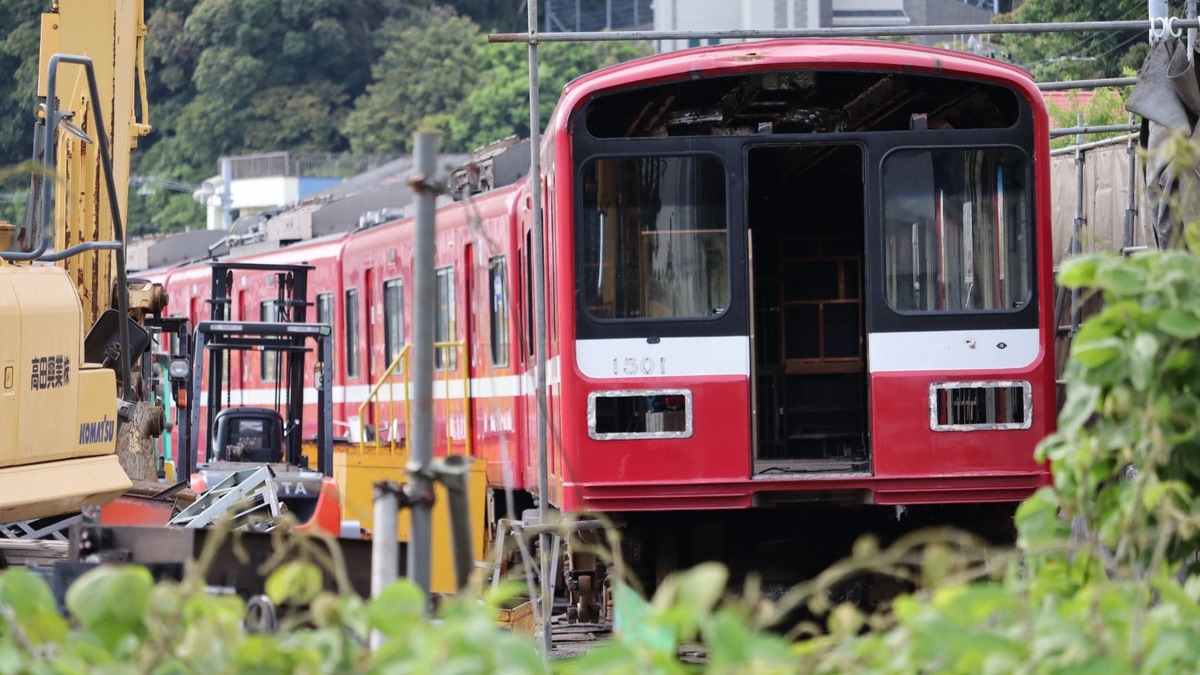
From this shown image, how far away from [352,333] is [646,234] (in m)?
9.72

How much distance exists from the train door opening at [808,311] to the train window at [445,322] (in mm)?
4077

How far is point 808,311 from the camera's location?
10.6m

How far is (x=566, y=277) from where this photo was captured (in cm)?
852

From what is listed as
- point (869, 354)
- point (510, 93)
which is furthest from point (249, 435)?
point (510, 93)

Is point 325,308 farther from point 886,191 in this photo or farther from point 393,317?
point 886,191

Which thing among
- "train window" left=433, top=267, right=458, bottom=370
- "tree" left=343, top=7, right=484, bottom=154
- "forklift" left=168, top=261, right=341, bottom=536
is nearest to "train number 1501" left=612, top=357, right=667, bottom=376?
"forklift" left=168, top=261, right=341, bottom=536

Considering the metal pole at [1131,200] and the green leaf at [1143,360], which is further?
the metal pole at [1131,200]

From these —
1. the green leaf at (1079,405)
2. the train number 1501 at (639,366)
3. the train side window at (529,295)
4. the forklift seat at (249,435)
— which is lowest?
the forklift seat at (249,435)

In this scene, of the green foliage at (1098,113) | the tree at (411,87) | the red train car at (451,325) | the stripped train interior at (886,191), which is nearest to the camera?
the stripped train interior at (886,191)

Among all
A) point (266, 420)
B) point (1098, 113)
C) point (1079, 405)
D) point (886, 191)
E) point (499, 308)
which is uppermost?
point (1098, 113)

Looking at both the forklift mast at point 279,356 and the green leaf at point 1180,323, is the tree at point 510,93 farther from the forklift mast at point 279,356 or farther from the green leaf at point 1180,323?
the green leaf at point 1180,323

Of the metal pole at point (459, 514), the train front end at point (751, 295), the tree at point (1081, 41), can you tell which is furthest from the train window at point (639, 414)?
the tree at point (1081, 41)

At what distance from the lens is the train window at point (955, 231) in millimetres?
8570

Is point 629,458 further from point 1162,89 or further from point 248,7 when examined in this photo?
point 248,7
